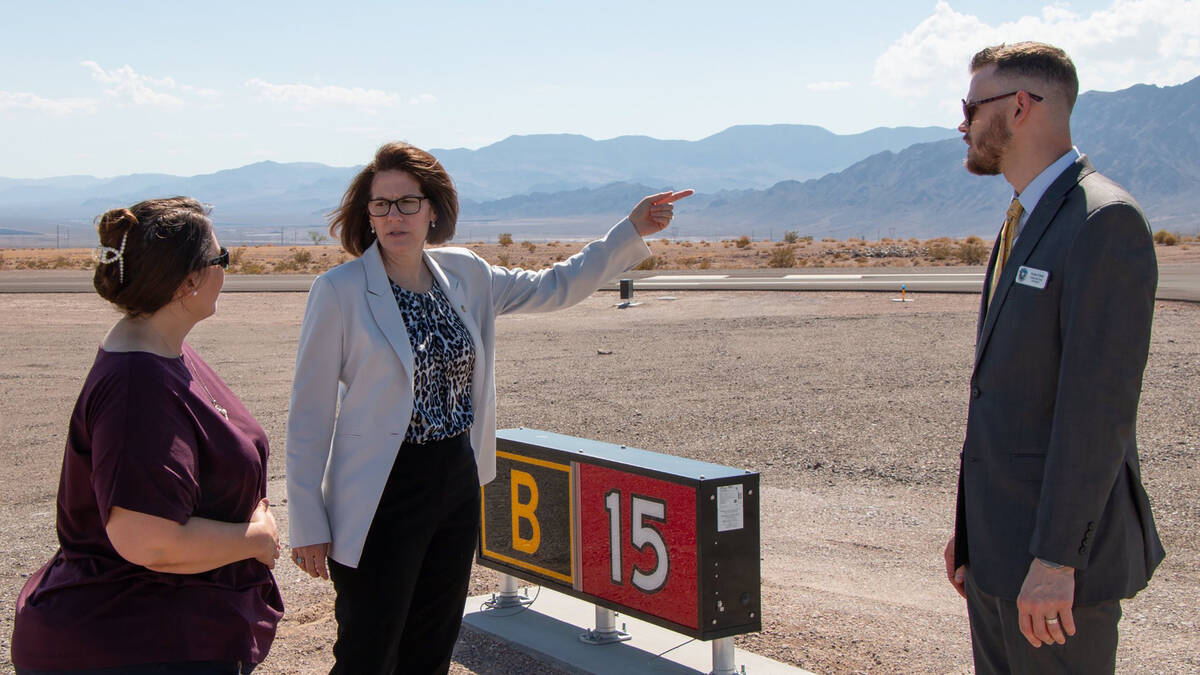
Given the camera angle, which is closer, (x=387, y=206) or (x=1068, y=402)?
(x=1068, y=402)

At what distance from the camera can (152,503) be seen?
7.21ft

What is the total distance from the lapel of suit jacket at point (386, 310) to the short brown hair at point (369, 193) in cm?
17

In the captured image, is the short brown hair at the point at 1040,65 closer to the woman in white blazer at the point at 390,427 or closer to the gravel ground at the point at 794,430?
the woman in white blazer at the point at 390,427

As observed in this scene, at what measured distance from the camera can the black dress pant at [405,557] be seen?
9.98ft

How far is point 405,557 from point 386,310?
2.33ft

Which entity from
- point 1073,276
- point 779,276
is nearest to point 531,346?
point 1073,276

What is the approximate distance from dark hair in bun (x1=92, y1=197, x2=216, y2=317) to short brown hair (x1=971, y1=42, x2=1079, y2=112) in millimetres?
1918

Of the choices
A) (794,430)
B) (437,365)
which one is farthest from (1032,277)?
(794,430)

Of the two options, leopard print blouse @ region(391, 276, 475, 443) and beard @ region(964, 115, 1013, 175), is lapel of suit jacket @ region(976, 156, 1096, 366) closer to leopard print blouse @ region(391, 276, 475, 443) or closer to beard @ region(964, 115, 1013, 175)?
beard @ region(964, 115, 1013, 175)

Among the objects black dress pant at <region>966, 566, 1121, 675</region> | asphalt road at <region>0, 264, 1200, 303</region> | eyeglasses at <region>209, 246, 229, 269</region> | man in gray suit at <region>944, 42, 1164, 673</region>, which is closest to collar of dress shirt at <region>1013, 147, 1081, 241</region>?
man in gray suit at <region>944, 42, 1164, 673</region>

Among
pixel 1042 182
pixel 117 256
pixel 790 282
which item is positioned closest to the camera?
pixel 117 256

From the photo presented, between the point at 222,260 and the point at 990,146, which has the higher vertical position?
the point at 990,146

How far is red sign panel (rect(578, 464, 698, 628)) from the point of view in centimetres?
394

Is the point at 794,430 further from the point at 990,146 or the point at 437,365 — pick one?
the point at 990,146
